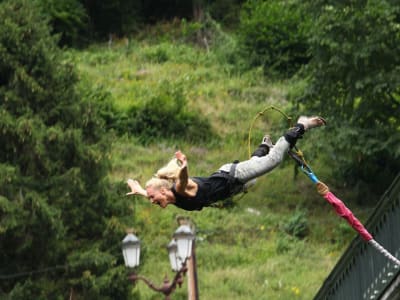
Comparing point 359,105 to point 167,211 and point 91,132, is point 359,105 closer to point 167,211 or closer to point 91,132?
point 167,211

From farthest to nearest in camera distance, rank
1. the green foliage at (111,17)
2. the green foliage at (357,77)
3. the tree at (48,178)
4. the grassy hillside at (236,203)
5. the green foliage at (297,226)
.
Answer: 1. the green foliage at (111,17)
2. the green foliage at (297,226)
3. the green foliage at (357,77)
4. the grassy hillside at (236,203)
5. the tree at (48,178)

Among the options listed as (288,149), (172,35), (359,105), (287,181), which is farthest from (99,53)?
(288,149)

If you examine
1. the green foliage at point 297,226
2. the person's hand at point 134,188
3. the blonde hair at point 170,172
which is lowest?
the green foliage at point 297,226

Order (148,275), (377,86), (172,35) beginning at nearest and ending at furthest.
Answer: (148,275) → (377,86) → (172,35)

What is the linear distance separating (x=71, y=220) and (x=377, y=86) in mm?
10756

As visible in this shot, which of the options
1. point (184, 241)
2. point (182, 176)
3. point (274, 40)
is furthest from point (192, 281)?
point (274, 40)

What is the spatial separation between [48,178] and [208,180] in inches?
663

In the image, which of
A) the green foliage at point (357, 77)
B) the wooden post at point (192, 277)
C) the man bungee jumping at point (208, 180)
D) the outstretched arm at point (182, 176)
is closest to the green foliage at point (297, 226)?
the green foliage at point (357, 77)

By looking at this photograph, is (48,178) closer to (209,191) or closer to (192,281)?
(192,281)

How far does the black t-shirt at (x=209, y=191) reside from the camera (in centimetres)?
1115

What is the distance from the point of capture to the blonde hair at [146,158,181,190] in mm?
11016

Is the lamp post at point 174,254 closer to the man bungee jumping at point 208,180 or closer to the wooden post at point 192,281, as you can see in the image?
the wooden post at point 192,281

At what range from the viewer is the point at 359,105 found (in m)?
36.5

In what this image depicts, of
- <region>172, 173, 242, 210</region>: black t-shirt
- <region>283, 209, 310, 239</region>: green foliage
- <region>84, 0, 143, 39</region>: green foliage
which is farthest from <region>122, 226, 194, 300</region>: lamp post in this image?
<region>84, 0, 143, 39</region>: green foliage
